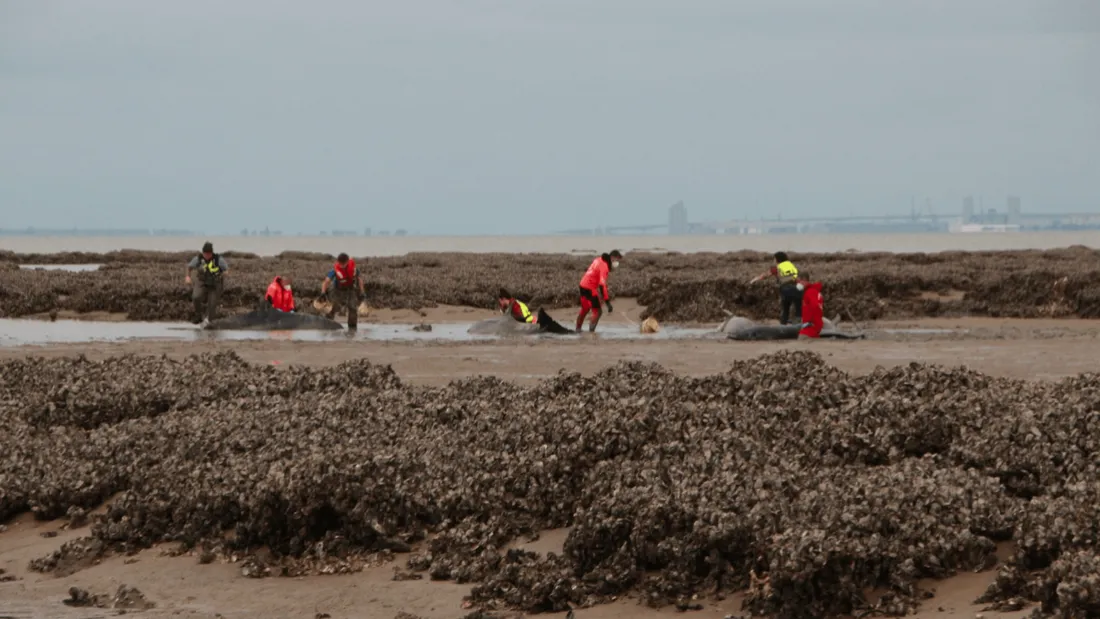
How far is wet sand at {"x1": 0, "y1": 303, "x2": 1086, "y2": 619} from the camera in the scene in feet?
23.2

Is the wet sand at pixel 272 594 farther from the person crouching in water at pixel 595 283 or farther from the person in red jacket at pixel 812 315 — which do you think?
the person crouching in water at pixel 595 283

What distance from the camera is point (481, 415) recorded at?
974 centimetres

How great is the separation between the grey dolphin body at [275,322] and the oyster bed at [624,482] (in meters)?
13.8

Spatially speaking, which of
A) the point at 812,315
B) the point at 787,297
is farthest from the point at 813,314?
the point at 787,297

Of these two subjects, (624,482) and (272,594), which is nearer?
(272,594)

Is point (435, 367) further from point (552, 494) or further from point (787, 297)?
point (552, 494)

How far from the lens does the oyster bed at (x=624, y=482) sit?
6.47 m

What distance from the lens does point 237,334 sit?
24266mm

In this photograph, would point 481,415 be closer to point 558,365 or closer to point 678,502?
point 678,502

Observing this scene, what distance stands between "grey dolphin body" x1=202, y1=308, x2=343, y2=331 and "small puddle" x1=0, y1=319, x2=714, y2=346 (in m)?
0.47

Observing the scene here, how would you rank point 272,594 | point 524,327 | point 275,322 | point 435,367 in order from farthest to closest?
1. point 275,322
2. point 524,327
3. point 435,367
4. point 272,594

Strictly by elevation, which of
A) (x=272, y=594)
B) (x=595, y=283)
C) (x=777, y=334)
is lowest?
(x=272, y=594)

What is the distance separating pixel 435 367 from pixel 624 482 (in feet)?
32.6

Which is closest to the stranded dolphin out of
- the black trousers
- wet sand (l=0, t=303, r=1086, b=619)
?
wet sand (l=0, t=303, r=1086, b=619)
